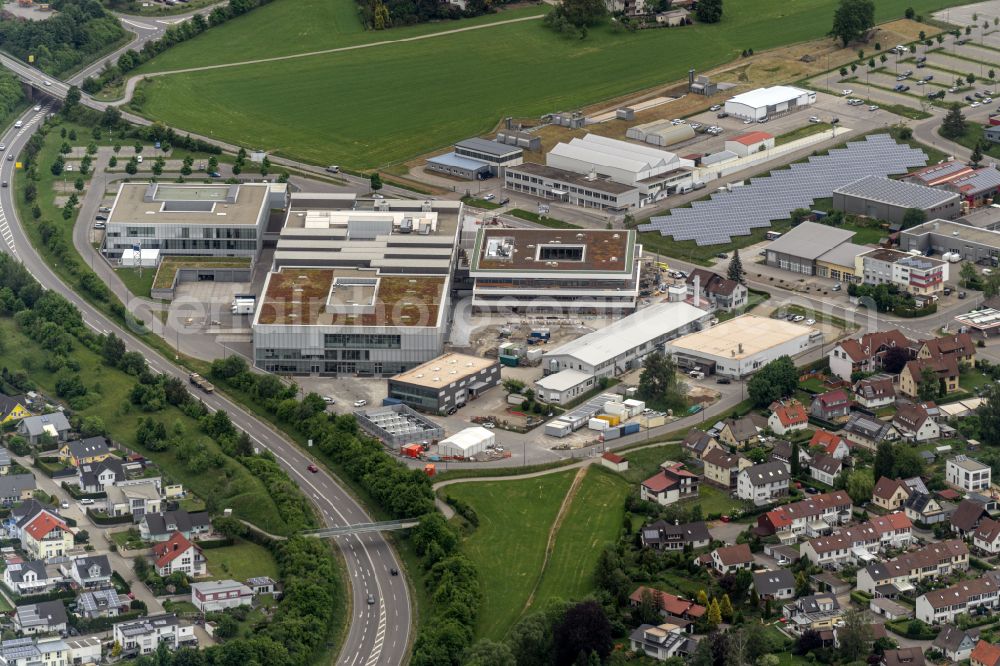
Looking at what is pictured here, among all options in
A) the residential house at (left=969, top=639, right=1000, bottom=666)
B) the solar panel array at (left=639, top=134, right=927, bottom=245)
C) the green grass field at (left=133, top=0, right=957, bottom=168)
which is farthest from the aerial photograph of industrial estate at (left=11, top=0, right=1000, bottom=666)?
the green grass field at (left=133, top=0, right=957, bottom=168)

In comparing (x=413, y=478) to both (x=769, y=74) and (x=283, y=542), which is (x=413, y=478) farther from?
(x=769, y=74)

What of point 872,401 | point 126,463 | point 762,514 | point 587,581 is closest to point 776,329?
point 872,401

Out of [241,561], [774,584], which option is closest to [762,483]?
[774,584]

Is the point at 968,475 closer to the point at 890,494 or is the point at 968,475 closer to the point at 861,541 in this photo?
the point at 890,494

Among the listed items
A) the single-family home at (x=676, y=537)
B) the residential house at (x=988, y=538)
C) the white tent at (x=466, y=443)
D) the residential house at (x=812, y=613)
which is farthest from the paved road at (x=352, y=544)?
the residential house at (x=988, y=538)

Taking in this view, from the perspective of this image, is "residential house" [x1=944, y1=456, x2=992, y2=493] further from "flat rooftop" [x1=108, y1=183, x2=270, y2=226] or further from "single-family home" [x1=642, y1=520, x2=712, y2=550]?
"flat rooftop" [x1=108, y1=183, x2=270, y2=226]

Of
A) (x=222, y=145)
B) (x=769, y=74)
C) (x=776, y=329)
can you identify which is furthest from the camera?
(x=769, y=74)
